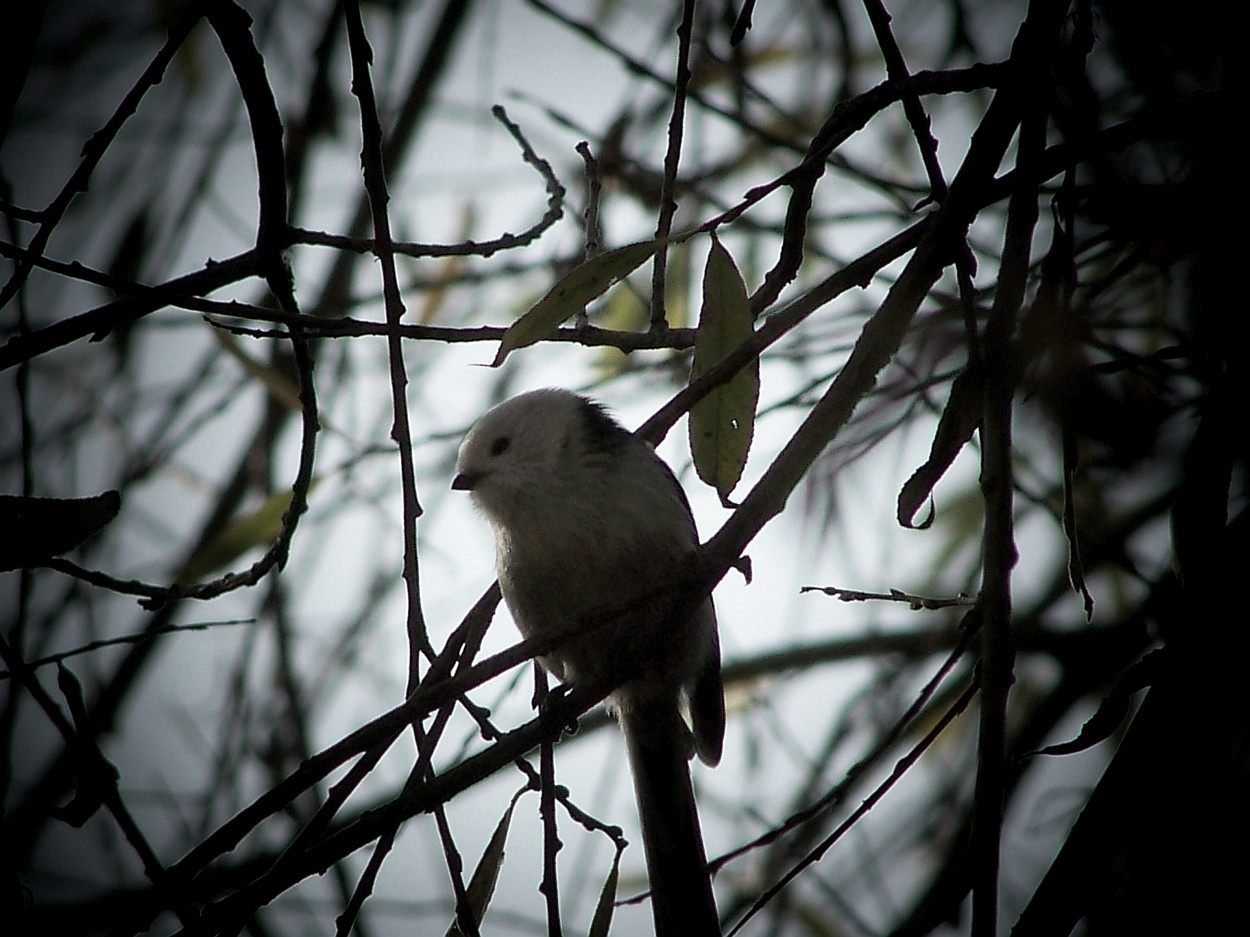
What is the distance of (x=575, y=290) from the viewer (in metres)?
1.56

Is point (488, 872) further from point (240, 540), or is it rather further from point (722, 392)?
point (240, 540)

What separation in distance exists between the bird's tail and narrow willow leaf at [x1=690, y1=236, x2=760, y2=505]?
0.87 metres

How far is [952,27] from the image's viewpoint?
96.2 inches

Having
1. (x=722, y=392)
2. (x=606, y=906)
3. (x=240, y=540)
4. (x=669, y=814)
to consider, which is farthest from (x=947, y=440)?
(x=240, y=540)

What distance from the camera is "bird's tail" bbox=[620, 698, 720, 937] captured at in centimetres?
Result: 214

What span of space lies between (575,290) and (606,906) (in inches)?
32.7

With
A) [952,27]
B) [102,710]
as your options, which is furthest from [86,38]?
[952,27]

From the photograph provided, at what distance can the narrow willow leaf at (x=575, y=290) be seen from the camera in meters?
1.53

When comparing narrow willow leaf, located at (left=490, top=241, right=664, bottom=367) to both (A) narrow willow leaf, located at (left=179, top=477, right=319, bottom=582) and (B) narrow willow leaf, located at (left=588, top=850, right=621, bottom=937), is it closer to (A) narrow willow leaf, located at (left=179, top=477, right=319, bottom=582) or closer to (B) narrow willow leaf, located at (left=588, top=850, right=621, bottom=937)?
(B) narrow willow leaf, located at (left=588, top=850, right=621, bottom=937)

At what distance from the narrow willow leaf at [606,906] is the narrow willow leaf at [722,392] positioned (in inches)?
21.1

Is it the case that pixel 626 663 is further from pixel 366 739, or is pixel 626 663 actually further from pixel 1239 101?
pixel 1239 101

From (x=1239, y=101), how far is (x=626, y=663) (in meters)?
1.14

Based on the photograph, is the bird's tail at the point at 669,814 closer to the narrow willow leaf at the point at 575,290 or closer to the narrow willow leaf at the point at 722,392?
the narrow willow leaf at the point at 722,392

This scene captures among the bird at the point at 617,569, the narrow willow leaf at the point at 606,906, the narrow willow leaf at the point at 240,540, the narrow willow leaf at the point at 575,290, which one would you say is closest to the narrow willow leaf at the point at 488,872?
the narrow willow leaf at the point at 606,906
